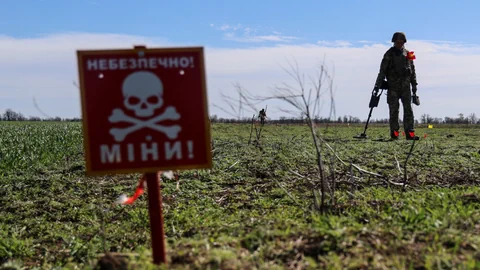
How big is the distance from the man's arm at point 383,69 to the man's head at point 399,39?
255 millimetres

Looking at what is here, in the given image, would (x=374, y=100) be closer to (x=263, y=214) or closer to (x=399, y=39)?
(x=399, y=39)

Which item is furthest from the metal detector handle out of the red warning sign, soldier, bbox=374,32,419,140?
the red warning sign

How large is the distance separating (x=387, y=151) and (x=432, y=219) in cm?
624

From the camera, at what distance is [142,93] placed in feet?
9.90

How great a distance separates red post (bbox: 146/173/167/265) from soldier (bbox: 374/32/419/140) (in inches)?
343

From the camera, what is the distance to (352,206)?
4.96m

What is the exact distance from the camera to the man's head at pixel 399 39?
10.7 meters

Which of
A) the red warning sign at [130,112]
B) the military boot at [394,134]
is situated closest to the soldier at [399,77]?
the military boot at [394,134]

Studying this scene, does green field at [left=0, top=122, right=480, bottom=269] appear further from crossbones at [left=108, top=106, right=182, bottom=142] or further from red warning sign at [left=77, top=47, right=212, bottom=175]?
crossbones at [left=108, top=106, right=182, bottom=142]

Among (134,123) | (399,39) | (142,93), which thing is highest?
(399,39)

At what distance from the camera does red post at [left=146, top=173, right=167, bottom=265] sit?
310 centimetres

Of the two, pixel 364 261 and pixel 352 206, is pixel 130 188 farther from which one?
pixel 364 261

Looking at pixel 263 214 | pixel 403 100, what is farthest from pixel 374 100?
pixel 263 214

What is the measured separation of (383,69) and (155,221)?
880 centimetres
